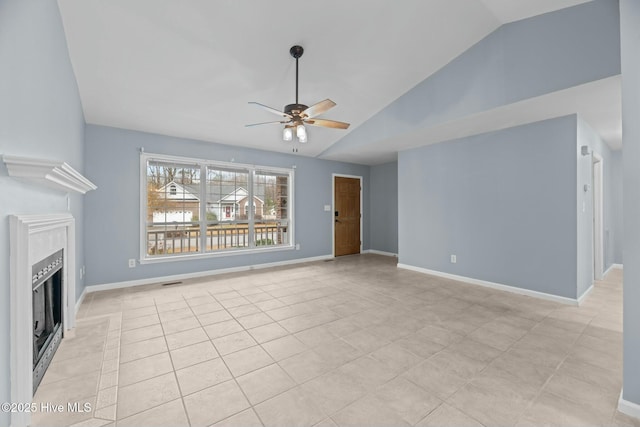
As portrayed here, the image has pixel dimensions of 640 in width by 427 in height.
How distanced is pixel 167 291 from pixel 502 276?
16.4 ft

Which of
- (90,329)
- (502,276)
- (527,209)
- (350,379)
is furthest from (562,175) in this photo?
(90,329)

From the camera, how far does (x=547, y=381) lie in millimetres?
1927

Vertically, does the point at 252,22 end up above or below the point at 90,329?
above

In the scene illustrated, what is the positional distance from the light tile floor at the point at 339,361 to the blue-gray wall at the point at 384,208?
329 cm

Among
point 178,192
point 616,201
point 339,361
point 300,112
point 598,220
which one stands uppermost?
point 300,112

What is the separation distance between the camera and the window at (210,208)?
4582 mm

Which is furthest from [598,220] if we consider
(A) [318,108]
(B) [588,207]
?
(A) [318,108]

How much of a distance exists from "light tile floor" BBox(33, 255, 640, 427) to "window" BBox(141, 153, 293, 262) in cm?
124

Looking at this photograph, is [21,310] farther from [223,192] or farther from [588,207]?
[588,207]

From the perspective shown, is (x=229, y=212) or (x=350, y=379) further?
(x=229, y=212)

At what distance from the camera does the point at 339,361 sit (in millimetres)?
2186

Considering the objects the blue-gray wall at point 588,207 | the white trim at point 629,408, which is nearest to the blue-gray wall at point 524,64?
the blue-gray wall at point 588,207

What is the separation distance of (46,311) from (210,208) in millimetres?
2910

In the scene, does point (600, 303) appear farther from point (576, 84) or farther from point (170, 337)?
point (170, 337)
